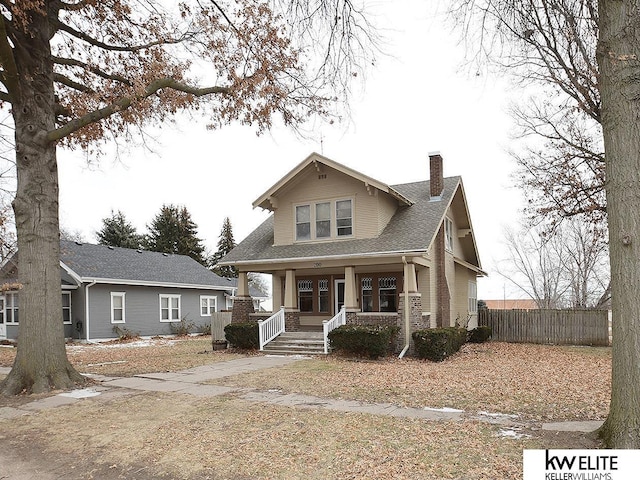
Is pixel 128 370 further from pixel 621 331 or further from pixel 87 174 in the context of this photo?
pixel 621 331

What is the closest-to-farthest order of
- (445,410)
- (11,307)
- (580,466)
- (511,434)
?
1. (580,466)
2. (511,434)
3. (445,410)
4. (11,307)

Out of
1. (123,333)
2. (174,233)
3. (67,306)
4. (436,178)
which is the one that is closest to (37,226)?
(436,178)

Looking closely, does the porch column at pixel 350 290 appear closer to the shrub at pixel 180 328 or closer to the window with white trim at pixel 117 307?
the window with white trim at pixel 117 307

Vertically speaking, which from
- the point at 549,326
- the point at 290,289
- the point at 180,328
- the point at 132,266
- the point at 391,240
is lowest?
the point at 180,328

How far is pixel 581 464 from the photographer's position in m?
5.15

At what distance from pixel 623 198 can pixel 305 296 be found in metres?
16.4

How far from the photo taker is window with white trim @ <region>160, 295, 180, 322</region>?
28.8 meters

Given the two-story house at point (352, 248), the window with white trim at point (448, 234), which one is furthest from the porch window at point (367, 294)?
the window with white trim at point (448, 234)

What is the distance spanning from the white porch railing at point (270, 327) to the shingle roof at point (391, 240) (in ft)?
7.28

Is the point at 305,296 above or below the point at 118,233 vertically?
below

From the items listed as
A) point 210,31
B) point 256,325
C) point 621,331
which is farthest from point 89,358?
point 621,331

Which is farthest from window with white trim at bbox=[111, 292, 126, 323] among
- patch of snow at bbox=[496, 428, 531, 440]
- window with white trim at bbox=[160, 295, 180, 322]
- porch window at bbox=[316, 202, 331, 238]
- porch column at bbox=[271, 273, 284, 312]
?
patch of snow at bbox=[496, 428, 531, 440]

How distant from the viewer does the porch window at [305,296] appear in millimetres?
21016

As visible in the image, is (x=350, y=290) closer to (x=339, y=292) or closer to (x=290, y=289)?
(x=290, y=289)
